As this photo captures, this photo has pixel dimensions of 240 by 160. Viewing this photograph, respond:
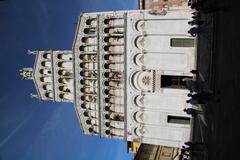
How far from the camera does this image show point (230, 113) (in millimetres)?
9914

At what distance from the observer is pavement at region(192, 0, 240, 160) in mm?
9383

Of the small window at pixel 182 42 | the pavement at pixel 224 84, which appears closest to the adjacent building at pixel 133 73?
the small window at pixel 182 42

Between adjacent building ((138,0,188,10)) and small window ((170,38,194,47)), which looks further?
adjacent building ((138,0,188,10))

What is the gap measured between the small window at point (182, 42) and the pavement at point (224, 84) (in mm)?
8864

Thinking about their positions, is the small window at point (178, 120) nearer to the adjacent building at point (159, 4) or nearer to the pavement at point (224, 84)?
the pavement at point (224, 84)

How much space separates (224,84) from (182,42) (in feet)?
43.9

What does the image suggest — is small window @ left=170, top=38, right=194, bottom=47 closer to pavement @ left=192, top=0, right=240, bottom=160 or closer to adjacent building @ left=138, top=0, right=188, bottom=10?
adjacent building @ left=138, top=0, right=188, bottom=10

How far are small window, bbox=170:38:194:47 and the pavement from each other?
29.1ft

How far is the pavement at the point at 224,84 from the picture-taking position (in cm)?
938

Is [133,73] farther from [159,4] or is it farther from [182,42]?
[159,4]

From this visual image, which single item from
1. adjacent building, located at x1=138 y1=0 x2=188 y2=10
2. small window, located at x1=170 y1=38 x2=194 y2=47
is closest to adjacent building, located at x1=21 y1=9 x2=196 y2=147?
small window, located at x1=170 y1=38 x2=194 y2=47

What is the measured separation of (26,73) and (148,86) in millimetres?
11445

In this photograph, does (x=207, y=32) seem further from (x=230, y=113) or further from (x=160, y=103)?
(x=160, y=103)

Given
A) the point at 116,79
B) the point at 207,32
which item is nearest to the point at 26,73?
the point at 116,79
